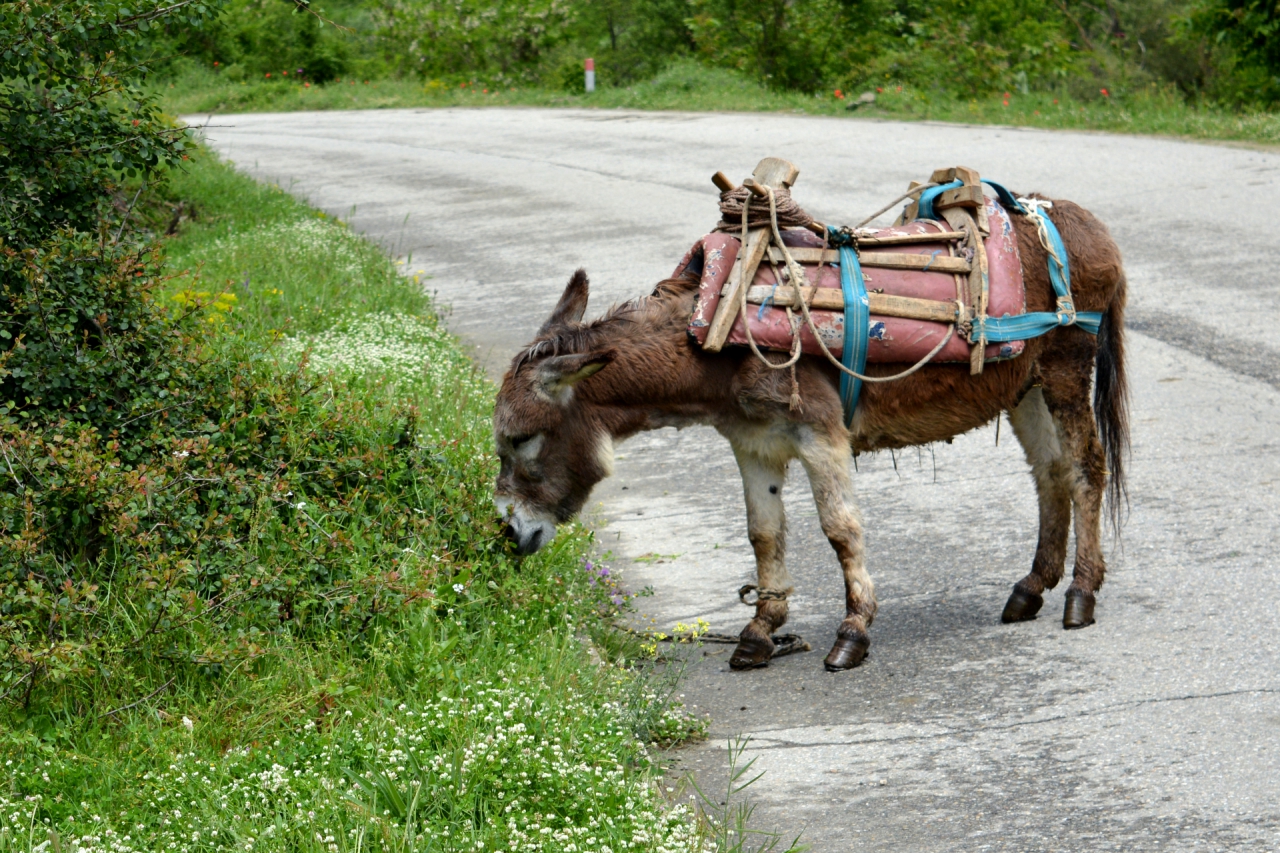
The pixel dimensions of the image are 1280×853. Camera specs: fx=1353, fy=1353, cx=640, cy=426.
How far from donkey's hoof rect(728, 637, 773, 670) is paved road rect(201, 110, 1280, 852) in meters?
0.06

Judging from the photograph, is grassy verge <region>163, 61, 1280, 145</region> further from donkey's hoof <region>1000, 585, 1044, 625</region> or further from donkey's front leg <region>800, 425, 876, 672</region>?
donkey's front leg <region>800, 425, 876, 672</region>

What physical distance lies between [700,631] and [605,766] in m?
1.37

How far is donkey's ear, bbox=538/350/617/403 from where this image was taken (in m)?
→ 4.48

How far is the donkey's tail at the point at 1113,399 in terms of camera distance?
5301mm

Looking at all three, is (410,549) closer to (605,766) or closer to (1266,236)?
(605,766)

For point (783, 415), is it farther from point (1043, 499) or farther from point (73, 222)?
point (73, 222)

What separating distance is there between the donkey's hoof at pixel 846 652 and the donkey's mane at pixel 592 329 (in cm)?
135

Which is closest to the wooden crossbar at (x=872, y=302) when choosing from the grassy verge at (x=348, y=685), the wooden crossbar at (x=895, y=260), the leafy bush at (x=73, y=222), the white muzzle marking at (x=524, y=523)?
the wooden crossbar at (x=895, y=260)

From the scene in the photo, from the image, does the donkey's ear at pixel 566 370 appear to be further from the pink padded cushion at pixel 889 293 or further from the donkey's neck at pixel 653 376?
the pink padded cushion at pixel 889 293

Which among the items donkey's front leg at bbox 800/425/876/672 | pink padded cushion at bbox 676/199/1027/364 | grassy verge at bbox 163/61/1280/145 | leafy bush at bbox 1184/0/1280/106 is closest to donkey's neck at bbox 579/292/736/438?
pink padded cushion at bbox 676/199/1027/364

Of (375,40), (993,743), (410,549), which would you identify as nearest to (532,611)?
(410,549)

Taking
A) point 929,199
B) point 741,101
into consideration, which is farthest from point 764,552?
point 741,101

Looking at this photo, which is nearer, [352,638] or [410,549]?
[352,638]

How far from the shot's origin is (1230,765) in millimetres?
3871
